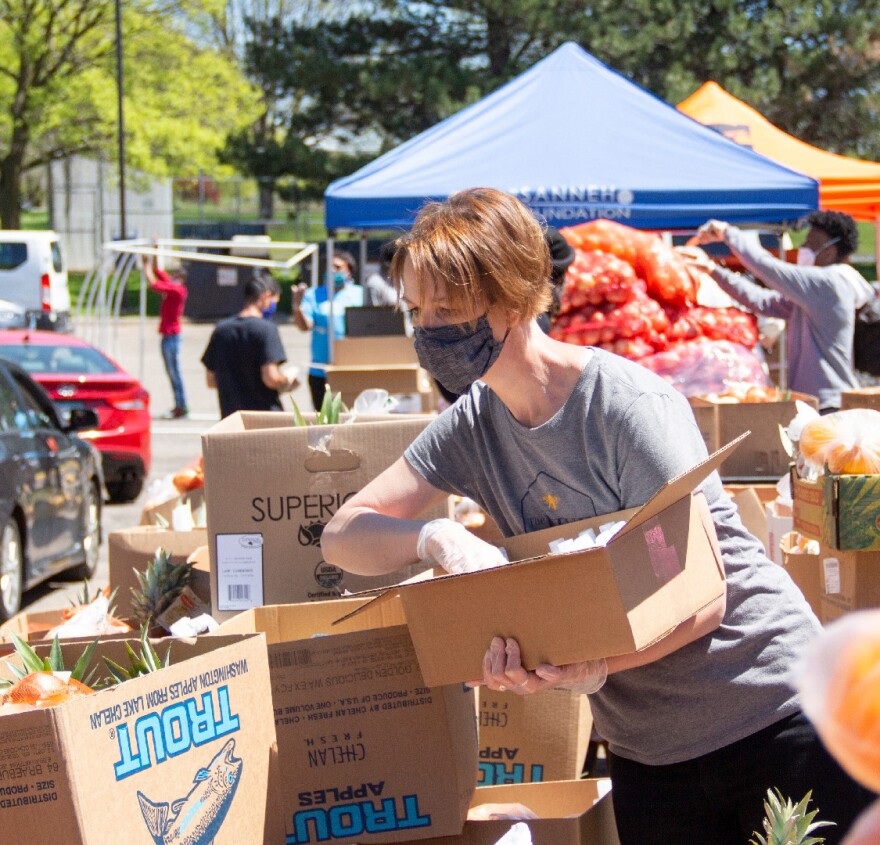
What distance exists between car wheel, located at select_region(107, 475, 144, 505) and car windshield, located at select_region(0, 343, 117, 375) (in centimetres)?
97

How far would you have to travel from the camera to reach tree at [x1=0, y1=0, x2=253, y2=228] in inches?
1230

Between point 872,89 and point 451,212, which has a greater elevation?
point 872,89

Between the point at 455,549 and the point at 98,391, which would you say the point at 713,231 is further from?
the point at 98,391

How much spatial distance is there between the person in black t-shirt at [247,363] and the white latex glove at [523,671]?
222 inches

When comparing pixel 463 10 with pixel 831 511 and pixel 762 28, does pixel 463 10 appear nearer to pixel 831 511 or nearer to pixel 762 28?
pixel 762 28

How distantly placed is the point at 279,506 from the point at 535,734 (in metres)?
0.91

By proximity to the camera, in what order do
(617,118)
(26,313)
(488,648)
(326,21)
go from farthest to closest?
(326,21) → (26,313) → (617,118) → (488,648)

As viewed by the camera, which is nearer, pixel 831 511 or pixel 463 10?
pixel 831 511

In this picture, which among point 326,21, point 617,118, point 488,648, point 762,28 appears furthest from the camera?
point 326,21

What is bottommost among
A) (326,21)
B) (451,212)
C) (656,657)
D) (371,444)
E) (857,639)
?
(656,657)

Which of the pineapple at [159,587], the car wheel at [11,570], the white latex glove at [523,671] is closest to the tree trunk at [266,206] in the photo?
the car wheel at [11,570]

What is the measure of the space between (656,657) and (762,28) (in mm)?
25495

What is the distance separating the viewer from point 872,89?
25953 millimetres

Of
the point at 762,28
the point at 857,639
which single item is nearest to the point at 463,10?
the point at 762,28
